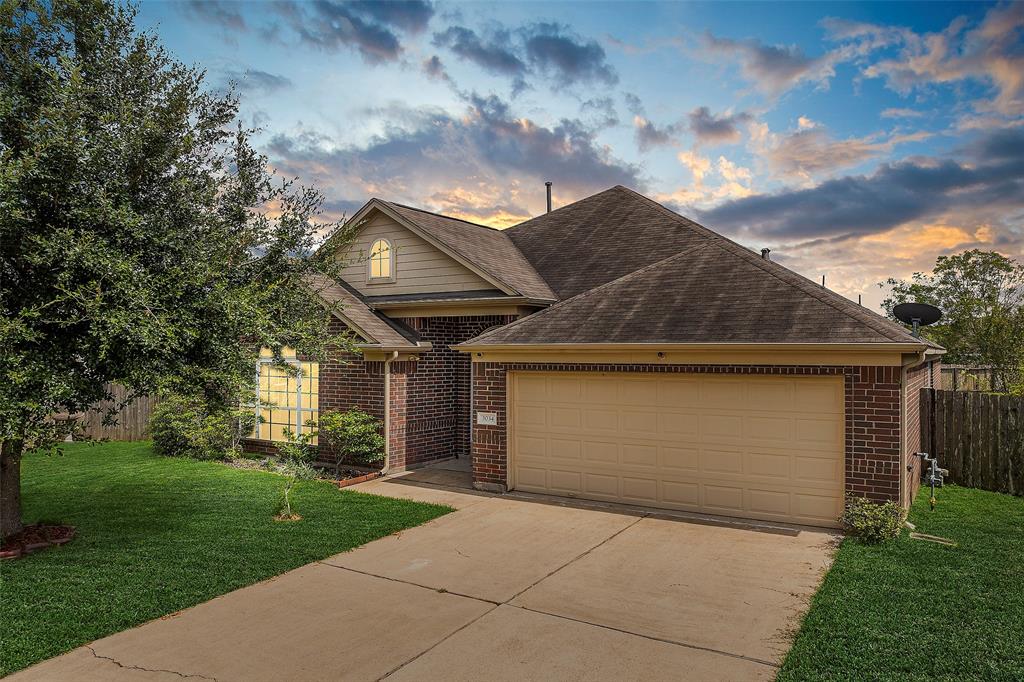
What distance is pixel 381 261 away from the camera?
15.8m

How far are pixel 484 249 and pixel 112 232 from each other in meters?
9.54

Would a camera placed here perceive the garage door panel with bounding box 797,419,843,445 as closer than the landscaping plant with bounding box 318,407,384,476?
Yes

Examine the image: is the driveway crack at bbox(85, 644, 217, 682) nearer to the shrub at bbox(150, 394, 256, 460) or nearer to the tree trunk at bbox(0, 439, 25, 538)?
the tree trunk at bbox(0, 439, 25, 538)

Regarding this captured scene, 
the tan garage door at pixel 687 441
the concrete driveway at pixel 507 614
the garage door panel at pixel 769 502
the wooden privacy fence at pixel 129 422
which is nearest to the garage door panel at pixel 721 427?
the tan garage door at pixel 687 441

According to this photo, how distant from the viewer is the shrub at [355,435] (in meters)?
12.7

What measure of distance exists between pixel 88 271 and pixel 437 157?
12124mm

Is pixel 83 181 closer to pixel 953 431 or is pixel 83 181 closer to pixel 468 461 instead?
pixel 468 461

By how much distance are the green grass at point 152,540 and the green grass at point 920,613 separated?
18.6 ft

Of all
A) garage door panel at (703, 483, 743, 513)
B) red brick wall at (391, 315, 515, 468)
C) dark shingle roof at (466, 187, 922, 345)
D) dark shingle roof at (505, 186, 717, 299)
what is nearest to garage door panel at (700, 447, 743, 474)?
garage door panel at (703, 483, 743, 513)

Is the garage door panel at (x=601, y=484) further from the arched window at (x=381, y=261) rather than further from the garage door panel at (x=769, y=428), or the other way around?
the arched window at (x=381, y=261)

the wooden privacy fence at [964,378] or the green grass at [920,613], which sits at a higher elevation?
the wooden privacy fence at [964,378]

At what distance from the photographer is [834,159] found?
1548cm

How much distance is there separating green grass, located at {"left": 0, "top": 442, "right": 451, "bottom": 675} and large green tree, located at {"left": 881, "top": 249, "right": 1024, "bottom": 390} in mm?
21481

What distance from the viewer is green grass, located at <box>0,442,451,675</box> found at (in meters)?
5.95
